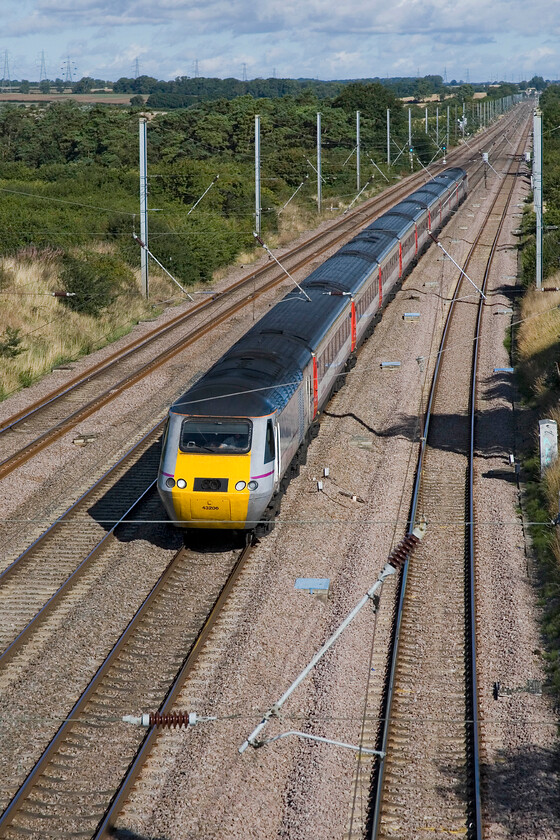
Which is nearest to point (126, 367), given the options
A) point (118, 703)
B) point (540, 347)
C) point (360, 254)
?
point (360, 254)

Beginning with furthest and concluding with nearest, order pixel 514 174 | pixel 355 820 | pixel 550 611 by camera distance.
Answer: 1. pixel 514 174
2. pixel 550 611
3. pixel 355 820

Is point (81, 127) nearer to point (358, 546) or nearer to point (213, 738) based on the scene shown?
point (358, 546)

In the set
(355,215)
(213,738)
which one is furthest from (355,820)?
(355,215)

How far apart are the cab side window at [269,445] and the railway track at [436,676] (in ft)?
9.16

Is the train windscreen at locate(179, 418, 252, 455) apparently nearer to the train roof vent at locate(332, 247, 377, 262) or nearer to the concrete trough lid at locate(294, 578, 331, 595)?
the concrete trough lid at locate(294, 578, 331, 595)

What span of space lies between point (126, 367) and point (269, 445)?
44.8 ft

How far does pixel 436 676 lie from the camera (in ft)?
40.1

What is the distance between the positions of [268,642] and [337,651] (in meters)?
0.95

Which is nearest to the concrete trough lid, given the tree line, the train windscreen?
the train windscreen

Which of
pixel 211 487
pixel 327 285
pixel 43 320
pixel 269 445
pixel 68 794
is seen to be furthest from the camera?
pixel 43 320

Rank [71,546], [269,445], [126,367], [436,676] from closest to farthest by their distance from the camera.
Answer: [436,676]
[269,445]
[71,546]
[126,367]

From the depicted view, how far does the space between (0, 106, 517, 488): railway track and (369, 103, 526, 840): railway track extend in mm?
8559

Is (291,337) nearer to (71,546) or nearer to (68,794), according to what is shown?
(71,546)

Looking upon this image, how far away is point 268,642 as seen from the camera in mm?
13031
